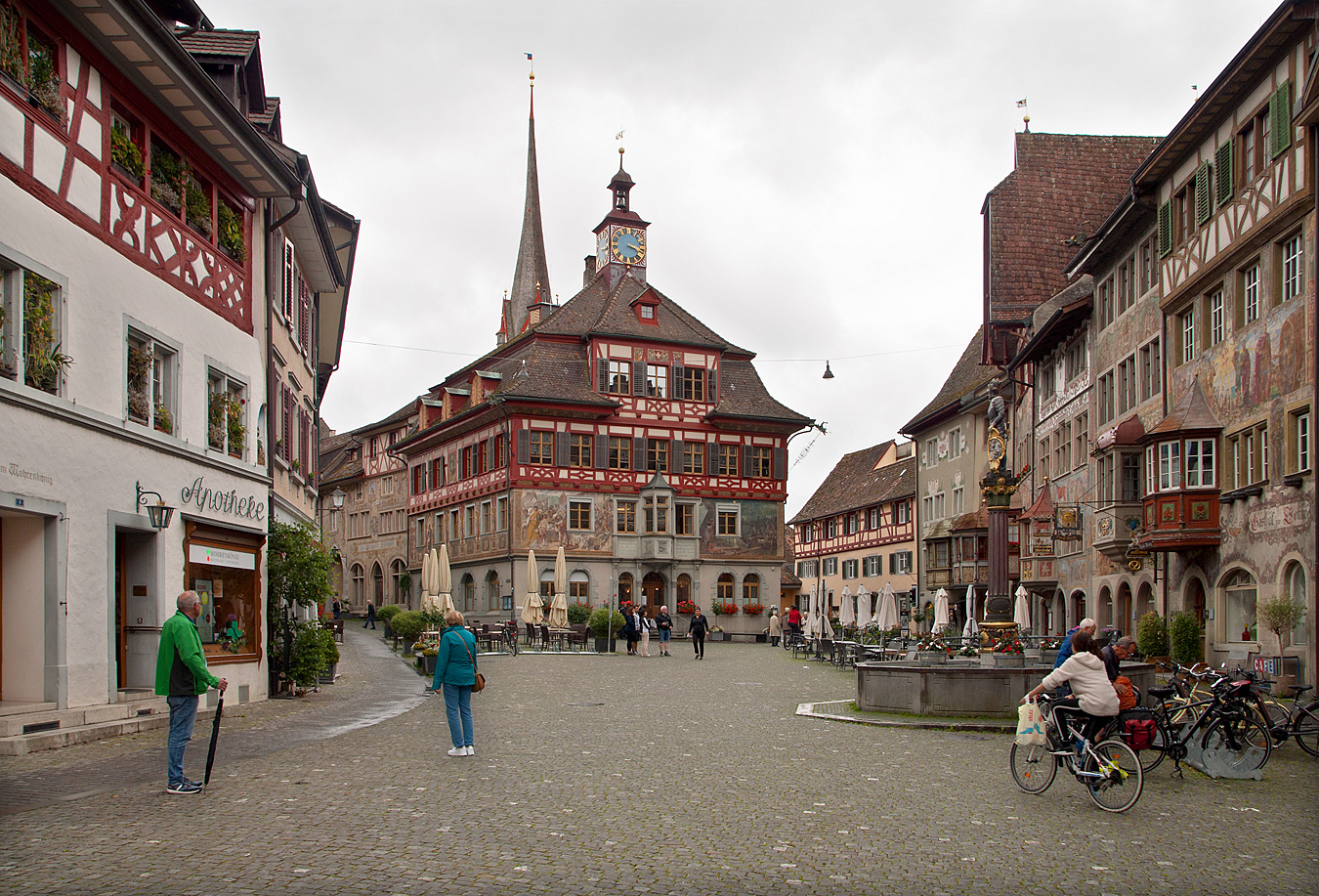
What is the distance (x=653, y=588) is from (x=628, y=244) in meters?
18.4

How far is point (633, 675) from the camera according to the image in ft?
89.9

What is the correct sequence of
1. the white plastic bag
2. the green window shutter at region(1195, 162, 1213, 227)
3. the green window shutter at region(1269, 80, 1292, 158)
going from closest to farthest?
1. the white plastic bag
2. the green window shutter at region(1269, 80, 1292, 158)
3. the green window shutter at region(1195, 162, 1213, 227)

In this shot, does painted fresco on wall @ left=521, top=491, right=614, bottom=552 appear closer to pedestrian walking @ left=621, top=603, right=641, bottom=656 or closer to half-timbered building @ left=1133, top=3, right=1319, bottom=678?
pedestrian walking @ left=621, top=603, right=641, bottom=656

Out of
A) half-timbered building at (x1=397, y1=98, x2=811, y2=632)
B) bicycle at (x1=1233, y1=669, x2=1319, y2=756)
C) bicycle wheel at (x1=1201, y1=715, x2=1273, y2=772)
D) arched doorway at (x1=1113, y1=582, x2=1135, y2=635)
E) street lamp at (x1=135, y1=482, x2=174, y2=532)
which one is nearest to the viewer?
bicycle wheel at (x1=1201, y1=715, x2=1273, y2=772)

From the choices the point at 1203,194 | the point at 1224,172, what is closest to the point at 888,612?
the point at 1203,194

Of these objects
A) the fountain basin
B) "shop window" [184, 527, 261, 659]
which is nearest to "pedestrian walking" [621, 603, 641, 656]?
"shop window" [184, 527, 261, 659]

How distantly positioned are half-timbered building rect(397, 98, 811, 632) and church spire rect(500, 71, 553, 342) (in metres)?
37.3

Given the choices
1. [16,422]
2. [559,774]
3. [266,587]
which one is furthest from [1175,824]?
[266,587]

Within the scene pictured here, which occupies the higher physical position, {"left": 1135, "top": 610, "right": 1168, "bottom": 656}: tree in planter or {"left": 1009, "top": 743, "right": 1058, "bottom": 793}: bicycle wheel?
{"left": 1009, "top": 743, "right": 1058, "bottom": 793}: bicycle wheel

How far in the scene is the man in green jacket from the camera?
10.4 metres

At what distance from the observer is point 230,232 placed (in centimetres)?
1923

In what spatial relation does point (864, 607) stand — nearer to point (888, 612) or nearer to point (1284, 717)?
point (888, 612)

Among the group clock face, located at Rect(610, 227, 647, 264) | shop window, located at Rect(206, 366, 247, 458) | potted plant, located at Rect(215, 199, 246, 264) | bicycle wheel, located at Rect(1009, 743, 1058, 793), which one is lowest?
bicycle wheel, located at Rect(1009, 743, 1058, 793)

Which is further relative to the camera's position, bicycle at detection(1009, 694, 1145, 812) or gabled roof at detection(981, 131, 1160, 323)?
gabled roof at detection(981, 131, 1160, 323)
